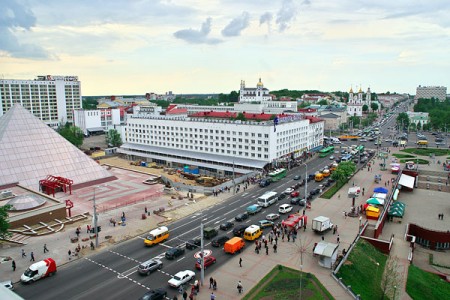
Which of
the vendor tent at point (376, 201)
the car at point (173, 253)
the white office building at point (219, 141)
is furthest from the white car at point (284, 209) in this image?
the white office building at point (219, 141)

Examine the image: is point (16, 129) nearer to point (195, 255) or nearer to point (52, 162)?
point (52, 162)

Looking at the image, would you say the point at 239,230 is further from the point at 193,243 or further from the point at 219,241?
the point at 193,243

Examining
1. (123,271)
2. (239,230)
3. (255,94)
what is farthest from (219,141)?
(255,94)

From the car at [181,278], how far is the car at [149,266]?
293 cm

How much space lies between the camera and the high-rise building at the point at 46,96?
5551 inches

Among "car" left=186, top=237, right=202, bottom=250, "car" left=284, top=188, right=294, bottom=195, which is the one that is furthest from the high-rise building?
"car" left=186, top=237, right=202, bottom=250

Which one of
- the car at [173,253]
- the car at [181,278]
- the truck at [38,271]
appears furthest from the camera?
the car at [173,253]

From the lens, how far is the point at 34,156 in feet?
205

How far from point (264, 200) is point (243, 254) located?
52.3ft

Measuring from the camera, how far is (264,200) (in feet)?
171

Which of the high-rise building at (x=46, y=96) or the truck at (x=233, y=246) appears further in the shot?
the high-rise building at (x=46, y=96)

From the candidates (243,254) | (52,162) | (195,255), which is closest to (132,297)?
(195,255)

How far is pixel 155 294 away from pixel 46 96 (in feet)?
484

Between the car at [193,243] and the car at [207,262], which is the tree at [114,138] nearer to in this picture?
the car at [193,243]
